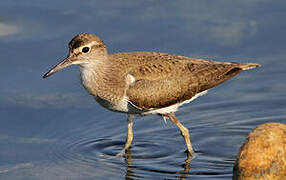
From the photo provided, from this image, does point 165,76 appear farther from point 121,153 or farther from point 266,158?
point 266,158

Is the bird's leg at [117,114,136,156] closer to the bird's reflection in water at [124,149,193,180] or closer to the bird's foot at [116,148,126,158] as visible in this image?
the bird's foot at [116,148,126,158]

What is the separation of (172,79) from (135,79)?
70cm

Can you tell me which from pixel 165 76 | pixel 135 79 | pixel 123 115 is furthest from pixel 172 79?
pixel 123 115

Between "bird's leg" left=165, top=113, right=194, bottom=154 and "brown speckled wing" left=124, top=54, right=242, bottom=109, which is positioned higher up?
"brown speckled wing" left=124, top=54, right=242, bottom=109

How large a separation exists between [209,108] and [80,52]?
309cm

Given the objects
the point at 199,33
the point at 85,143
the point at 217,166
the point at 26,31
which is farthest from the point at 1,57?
the point at 217,166

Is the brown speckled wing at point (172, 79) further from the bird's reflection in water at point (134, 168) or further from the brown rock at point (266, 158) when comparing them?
the brown rock at point (266, 158)

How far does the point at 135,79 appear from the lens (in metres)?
11.8

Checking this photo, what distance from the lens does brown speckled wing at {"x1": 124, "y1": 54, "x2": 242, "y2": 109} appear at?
11836mm

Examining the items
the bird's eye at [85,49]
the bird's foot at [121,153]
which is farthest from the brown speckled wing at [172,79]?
the bird's foot at [121,153]

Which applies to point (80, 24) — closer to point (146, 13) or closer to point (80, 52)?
point (146, 13)

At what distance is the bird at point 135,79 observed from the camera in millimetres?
11750

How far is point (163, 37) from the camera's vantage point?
49.3 ft

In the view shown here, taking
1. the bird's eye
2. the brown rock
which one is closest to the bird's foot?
the bird's eye
